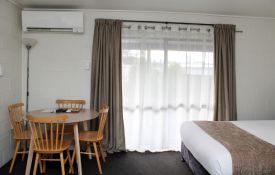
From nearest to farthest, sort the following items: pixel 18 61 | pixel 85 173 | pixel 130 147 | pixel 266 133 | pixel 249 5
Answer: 1. pixel 266 133
2. pixel 85 173
3. pixel 249 5
4. pixel 18 61
5. pixel 130 147

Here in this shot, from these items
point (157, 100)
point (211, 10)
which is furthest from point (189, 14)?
point (157, 100)

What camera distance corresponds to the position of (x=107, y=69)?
10.5 feet

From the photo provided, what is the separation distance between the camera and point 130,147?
3.41 metres

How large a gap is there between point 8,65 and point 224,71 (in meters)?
3.49

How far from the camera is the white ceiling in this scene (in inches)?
114

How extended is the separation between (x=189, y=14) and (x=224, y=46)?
826 mm

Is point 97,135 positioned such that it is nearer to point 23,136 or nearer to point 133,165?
point 133,165

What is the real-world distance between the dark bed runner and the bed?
0.20 feet

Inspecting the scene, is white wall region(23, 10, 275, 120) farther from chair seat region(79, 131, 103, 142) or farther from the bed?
the bed

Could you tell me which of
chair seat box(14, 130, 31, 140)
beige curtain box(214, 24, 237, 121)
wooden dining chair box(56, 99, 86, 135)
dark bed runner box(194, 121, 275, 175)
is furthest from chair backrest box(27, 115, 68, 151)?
beige curtain box(214, 24, 237, 121)

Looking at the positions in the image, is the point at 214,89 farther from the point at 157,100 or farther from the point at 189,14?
the point at 189,14

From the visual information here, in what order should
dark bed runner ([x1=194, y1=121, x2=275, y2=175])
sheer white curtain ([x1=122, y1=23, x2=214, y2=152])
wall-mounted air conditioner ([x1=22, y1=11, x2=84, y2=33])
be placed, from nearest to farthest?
dark bed runner ([x1=194, y1=121, x2=275, y2=175])
wall-mounted air conditioner ([x1=22, y1=11, x2=84, y2=33])
sheer white curtain ([x1=122, y1=23, x2=214, y2=152])

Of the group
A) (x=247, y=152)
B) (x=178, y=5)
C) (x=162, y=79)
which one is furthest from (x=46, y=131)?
(x=178, y=5)

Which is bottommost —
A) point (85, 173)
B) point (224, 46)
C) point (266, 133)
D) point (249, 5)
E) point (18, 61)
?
point (85, 173)
